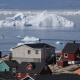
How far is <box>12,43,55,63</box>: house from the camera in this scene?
1927 inches

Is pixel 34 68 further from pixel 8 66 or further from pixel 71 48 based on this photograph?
pixel 71 48

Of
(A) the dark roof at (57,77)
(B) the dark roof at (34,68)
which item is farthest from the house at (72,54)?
(A) the dark roof at (57,77)

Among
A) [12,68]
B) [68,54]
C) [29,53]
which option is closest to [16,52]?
[29,53]

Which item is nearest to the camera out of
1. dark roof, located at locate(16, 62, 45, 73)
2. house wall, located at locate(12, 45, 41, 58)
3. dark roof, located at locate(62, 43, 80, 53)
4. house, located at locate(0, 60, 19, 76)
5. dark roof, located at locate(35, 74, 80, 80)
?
dark roof, located at locate(35, 74, 80, 80)

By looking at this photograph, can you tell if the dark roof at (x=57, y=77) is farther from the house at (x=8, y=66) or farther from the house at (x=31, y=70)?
the house at (x=8, y=66)

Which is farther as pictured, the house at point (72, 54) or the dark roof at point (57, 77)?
the house at point (72, 54)

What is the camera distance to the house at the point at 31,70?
35.3 metres

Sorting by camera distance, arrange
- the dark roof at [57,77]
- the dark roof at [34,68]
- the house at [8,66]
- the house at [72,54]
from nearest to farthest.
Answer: the dark roof at [57,77] < the dark roof at [34,68] < the house at [8,66] < the house at [72,54]

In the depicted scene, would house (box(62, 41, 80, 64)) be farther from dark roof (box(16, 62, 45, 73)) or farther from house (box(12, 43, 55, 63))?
dark roof (box(16, 62, 45, 73))

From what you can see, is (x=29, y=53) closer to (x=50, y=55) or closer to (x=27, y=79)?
(x=50, y=55)

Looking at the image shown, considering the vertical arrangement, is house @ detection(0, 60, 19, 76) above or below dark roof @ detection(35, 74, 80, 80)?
below

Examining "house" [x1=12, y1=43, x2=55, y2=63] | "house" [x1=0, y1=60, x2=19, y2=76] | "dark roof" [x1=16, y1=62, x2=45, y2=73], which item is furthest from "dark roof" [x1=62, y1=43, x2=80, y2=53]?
"dark roof" [x1=16, y1=62, x2=45, y2=73]

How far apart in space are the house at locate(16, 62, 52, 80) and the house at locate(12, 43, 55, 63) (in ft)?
38.6

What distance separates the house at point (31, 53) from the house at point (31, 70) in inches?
463
